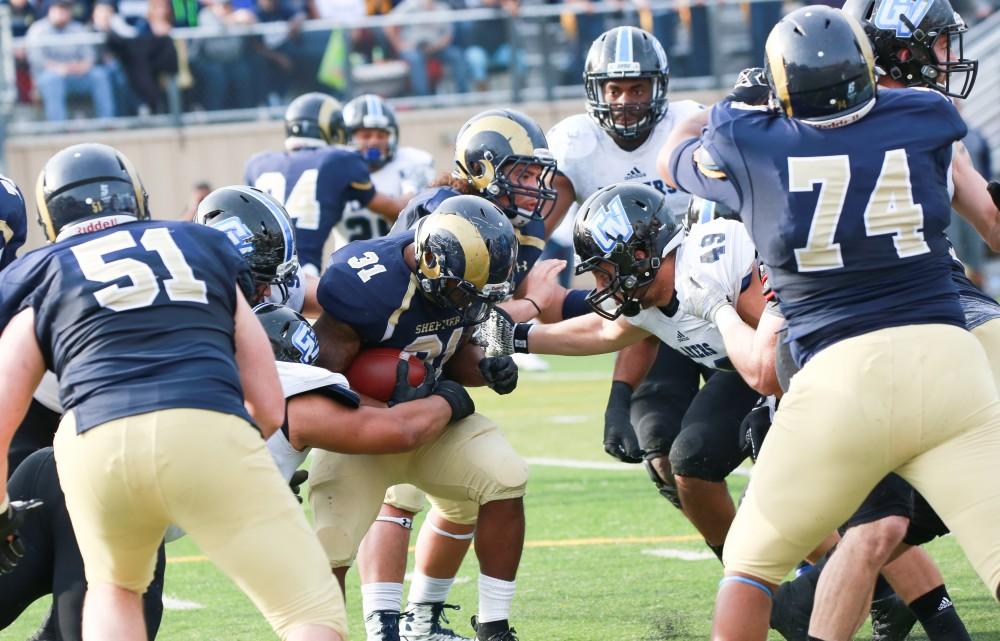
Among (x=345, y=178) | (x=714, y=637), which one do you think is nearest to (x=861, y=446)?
(x=714, y=637)

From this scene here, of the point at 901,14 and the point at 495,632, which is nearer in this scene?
the point at 901,14

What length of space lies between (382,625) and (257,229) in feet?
4.46

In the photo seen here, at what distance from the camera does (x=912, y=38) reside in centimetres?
456

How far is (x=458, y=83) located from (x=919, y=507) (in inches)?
457

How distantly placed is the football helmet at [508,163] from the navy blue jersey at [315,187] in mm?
2789

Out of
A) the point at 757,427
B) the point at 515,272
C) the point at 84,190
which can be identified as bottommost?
the point at 757,427

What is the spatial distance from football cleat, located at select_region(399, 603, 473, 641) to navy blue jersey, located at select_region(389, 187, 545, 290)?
120 cm

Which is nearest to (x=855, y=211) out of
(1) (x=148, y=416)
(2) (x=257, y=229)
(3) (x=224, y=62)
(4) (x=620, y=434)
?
(1) (x=148, y=416)

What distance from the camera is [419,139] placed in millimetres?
15461

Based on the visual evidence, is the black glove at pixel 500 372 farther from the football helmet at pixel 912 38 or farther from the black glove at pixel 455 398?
the football helmet at pixel 912 38

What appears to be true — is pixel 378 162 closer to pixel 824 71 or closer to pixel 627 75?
pixel 627 75

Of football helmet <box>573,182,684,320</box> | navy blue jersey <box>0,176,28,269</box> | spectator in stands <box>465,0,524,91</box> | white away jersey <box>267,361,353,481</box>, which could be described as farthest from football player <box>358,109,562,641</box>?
spectator in stands <box>465,0,524,91</box>

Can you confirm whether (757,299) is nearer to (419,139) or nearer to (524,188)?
(524,188)

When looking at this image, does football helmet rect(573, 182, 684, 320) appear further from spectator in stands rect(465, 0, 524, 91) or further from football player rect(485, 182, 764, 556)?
spectator in stands rect(465, 0, 524, 91)
